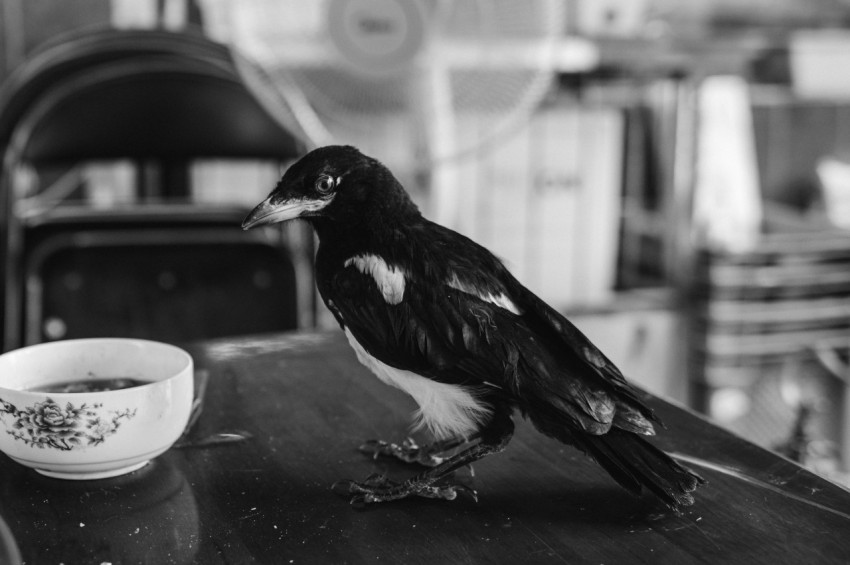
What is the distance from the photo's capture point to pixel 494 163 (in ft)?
7.54

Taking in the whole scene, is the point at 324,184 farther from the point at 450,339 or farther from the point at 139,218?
the point at 139,218

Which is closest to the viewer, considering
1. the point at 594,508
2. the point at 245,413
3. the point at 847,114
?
the point at 594,508

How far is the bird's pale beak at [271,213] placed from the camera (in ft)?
2.48

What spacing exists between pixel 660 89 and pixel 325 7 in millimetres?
1403

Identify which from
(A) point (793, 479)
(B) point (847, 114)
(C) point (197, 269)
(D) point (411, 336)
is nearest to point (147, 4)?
(C) point (197, 269)

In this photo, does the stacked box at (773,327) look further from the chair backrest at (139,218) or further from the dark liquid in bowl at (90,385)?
the dark liquid in bowl at (90,385)

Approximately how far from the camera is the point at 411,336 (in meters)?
0.71

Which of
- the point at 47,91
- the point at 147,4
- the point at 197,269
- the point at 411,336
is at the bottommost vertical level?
the point at 197,269

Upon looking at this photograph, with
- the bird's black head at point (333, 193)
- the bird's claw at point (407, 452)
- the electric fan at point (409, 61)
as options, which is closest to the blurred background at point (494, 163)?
the electric fan at point (409, 61)

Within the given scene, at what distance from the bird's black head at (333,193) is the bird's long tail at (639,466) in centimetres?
25

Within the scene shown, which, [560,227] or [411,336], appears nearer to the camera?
[411,336]

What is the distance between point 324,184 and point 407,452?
0.24 metres

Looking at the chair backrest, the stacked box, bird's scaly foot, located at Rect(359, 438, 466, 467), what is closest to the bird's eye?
bird's scaly foot, located at Rect(359, 438, 466, 467)

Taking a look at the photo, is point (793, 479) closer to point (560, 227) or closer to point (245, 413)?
point (245, 413)
